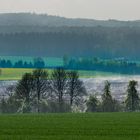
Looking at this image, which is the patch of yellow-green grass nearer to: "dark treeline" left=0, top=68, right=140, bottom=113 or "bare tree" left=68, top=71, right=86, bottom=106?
"dark treeline" left=0, top=68, right=140, bottom=113

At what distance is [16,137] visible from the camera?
33844 millimetres

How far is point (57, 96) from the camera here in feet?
339

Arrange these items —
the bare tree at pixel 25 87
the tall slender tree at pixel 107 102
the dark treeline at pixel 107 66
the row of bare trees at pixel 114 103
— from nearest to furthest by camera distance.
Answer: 1. the tall slender tree at pixel 107 102
2. the row of bare trees at pixel 114 103
3. the bare tree at pixel 25 87
4. the dark treeline at pixel 107 66

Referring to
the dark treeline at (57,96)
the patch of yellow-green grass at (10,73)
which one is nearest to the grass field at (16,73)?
the patch of yellow-green grass at (10,73)

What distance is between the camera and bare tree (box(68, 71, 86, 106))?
10219 centimetres

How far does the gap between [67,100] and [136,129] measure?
62.6 metres

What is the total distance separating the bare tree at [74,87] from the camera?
10219 centimetres

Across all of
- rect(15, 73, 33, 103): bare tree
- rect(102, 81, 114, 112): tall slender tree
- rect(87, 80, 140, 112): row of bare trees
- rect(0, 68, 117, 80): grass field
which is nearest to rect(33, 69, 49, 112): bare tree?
rect(15, 73, 33, 103): bare tree

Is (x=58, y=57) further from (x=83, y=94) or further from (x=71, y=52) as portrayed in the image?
(x=83, y=94)

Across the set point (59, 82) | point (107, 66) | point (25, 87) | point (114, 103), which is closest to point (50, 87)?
point (59, 82)

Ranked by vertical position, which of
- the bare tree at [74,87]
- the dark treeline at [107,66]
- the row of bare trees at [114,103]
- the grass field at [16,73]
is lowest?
the row of bare trees at [114,103]

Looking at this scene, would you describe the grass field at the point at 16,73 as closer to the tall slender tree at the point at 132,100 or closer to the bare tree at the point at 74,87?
the bare tree at the point at 74,87

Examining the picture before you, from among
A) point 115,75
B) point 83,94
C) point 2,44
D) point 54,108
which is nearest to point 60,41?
point 2,44

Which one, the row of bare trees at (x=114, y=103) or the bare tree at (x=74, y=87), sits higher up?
the bare tree at (x=74, y=87)
